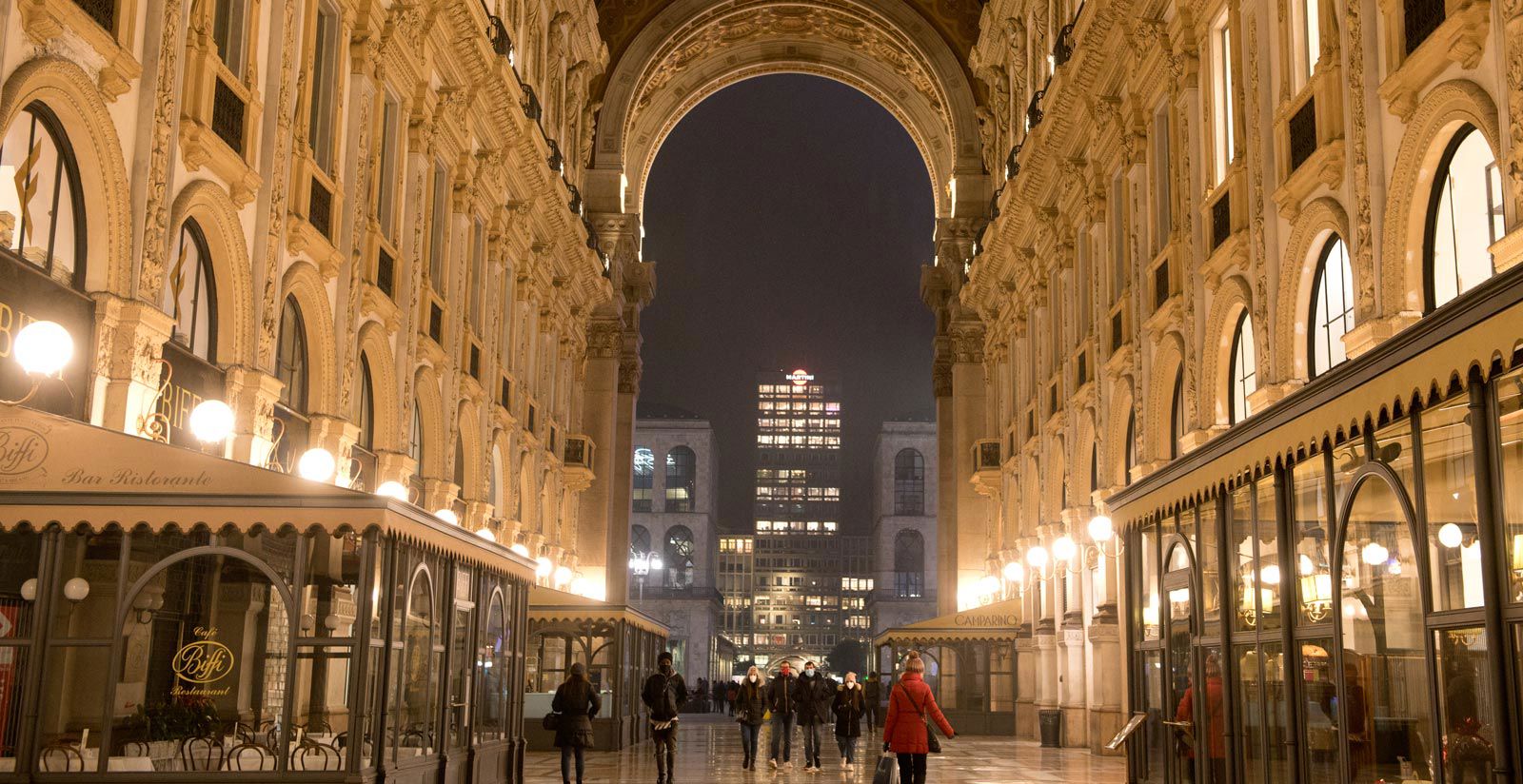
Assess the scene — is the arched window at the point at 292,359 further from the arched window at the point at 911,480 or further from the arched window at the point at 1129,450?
the arched window at the point at 911,480

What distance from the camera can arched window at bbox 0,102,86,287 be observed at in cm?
1207

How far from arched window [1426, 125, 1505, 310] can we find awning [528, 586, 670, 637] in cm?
1800

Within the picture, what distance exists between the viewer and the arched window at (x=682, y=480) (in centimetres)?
12238

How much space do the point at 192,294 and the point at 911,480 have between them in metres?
114

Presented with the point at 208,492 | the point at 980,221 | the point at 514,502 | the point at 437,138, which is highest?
the point at 980,221

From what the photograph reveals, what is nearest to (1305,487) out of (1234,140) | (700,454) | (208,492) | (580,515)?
(208,492)

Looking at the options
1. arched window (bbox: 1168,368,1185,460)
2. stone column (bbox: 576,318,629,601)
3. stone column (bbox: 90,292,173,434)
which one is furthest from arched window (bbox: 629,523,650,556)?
stone column (bbox: 90,292,173,434)

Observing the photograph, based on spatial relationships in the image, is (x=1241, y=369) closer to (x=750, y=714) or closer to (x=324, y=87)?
(x=750, y=714)

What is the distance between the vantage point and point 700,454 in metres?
122

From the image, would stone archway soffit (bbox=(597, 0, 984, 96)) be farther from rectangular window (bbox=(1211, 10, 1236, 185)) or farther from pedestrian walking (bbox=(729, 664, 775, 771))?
pedestrian walking (bbox=(729, 664, 775, 771))

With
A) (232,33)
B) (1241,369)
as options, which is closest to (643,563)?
(1241,369)

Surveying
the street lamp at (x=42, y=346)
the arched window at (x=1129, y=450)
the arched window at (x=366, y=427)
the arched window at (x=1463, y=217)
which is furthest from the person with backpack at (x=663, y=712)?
the arched window at (x=1129, y=450)

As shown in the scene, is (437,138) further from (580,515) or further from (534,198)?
(580,515)

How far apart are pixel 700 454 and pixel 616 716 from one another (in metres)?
93.1
